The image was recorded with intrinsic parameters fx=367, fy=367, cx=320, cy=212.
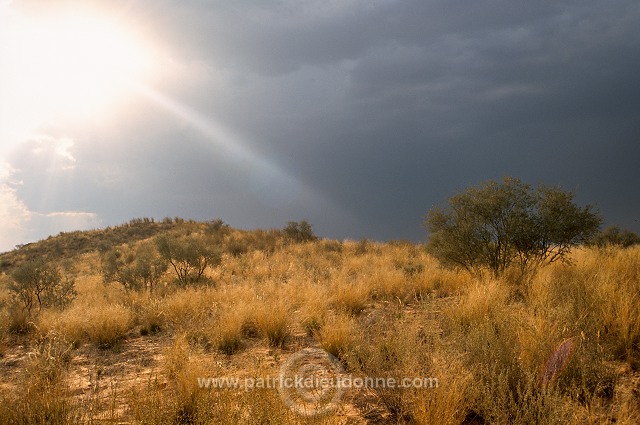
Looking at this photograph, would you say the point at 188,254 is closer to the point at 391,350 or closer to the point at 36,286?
the point at 36,286

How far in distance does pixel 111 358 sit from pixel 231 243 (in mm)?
19177

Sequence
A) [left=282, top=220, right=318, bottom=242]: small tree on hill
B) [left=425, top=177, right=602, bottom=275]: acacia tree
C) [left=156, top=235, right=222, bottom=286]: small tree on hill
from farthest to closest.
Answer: [left=282, top=220, right=318, bottom=242]: small tree on hill
[left=156, top=235, right=222, bottom=286]: small tree on hill
[left=425, top=177, right=602, bottom=275]: acacia tree

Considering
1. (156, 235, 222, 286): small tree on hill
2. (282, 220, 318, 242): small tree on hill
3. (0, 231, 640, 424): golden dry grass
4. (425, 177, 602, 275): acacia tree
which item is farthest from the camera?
(282, 220, 318, 242): small tree on hill

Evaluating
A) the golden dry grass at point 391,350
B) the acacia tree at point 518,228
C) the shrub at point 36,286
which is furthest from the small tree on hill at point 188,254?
the acacia tree at point 518,228

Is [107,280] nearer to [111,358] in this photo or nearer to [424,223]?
[111,358]

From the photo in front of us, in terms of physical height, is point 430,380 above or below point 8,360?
above

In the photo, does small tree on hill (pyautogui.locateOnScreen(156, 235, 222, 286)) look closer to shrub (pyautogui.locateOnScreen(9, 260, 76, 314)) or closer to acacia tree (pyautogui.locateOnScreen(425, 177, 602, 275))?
shrub (pyautogui.locateOnScreen(9, 260, 76, 314))

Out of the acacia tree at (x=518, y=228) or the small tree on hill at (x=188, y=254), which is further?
the small tree on hill at (x=188, y=254)

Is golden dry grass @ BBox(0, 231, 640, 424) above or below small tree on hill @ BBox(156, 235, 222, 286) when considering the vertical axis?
below

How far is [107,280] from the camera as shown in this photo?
16.1 m

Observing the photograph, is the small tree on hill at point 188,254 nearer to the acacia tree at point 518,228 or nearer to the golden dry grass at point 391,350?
the golden dry grass at point 391,350

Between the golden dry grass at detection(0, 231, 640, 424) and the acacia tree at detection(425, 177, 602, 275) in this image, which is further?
the acacia tree at detection(425, 177, 602, 275)

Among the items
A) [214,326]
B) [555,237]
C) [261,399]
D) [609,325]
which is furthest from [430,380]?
[555,237]

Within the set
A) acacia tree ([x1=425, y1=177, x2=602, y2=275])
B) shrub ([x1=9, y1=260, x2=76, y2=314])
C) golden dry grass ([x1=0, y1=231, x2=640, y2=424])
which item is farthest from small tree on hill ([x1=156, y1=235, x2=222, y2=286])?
acacia tree ([x1=425, y1=177, x2=602, y2=275])
